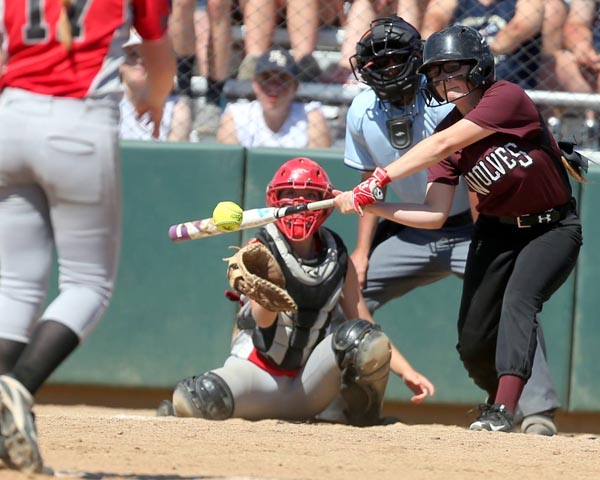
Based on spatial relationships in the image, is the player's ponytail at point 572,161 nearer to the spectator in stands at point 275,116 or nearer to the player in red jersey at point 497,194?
the player in red jersey at point 497,194

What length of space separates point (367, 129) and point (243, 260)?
3.28 feet

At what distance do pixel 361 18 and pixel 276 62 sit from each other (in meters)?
0.65

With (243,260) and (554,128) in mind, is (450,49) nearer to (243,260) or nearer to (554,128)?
(243,260)

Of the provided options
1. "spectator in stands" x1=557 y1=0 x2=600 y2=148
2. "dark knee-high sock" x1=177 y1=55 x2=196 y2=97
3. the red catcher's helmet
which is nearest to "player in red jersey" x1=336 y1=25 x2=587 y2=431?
the red catcher's helmet

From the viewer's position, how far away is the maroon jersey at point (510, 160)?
4.39 meters

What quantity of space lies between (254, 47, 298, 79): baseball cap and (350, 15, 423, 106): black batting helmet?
1.35m

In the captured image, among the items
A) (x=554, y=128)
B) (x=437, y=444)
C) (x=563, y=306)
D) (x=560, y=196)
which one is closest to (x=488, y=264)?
(x=560, y=196)

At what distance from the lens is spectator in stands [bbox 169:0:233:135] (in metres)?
6.73

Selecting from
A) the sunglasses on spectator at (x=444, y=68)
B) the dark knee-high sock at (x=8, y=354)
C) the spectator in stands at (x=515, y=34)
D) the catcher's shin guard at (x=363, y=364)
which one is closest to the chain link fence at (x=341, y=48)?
the spectator in stands at (x=515, y=34)

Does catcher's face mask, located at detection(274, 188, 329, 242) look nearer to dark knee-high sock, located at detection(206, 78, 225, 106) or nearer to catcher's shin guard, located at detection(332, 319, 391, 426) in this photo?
catcher's shin guard, located at detection(332, 319, 391, 426)

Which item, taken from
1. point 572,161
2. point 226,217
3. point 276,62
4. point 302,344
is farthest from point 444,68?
point 276,62

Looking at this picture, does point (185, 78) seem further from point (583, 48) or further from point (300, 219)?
point (583, 48)

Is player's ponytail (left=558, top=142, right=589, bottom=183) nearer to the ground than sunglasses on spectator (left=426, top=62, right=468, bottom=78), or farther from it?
nearer to the ground

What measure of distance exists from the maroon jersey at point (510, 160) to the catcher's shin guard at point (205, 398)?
1515mm
